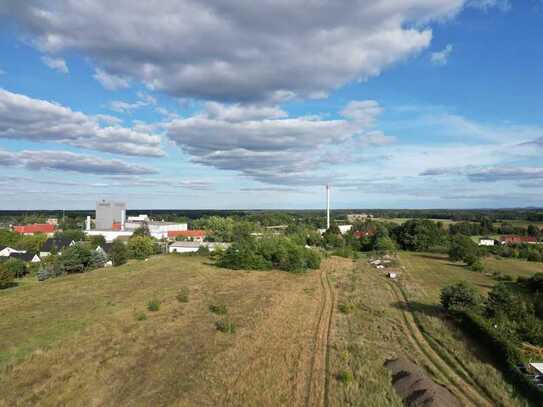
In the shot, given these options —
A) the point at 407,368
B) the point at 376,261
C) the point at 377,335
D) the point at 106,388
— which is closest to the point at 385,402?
the point at 407,368

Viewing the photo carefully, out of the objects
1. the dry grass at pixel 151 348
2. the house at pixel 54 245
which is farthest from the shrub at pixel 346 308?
the house at pixel 54 245

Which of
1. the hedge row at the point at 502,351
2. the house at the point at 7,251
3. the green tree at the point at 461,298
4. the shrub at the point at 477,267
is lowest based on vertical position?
the shrub at the point at 477,267

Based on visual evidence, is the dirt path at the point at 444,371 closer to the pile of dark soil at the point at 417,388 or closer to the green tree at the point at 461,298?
the pile of dark soil at the point at 417,388

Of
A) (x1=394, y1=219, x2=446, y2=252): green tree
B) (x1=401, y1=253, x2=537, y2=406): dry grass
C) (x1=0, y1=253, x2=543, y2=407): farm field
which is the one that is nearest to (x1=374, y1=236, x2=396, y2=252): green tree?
(x1=394, y1=219, x2=446, y2=252): green tree

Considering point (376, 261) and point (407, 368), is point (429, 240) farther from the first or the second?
point (407, 368)

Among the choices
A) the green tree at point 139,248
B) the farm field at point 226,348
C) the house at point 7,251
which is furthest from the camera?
the house at point 7,251

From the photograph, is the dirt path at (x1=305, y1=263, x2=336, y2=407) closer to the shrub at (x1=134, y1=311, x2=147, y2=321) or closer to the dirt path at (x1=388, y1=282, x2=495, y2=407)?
the dirt path at (x1=388, y1=282, x2=495, y2=407)

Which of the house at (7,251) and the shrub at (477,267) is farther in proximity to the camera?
the house at (7,251)
